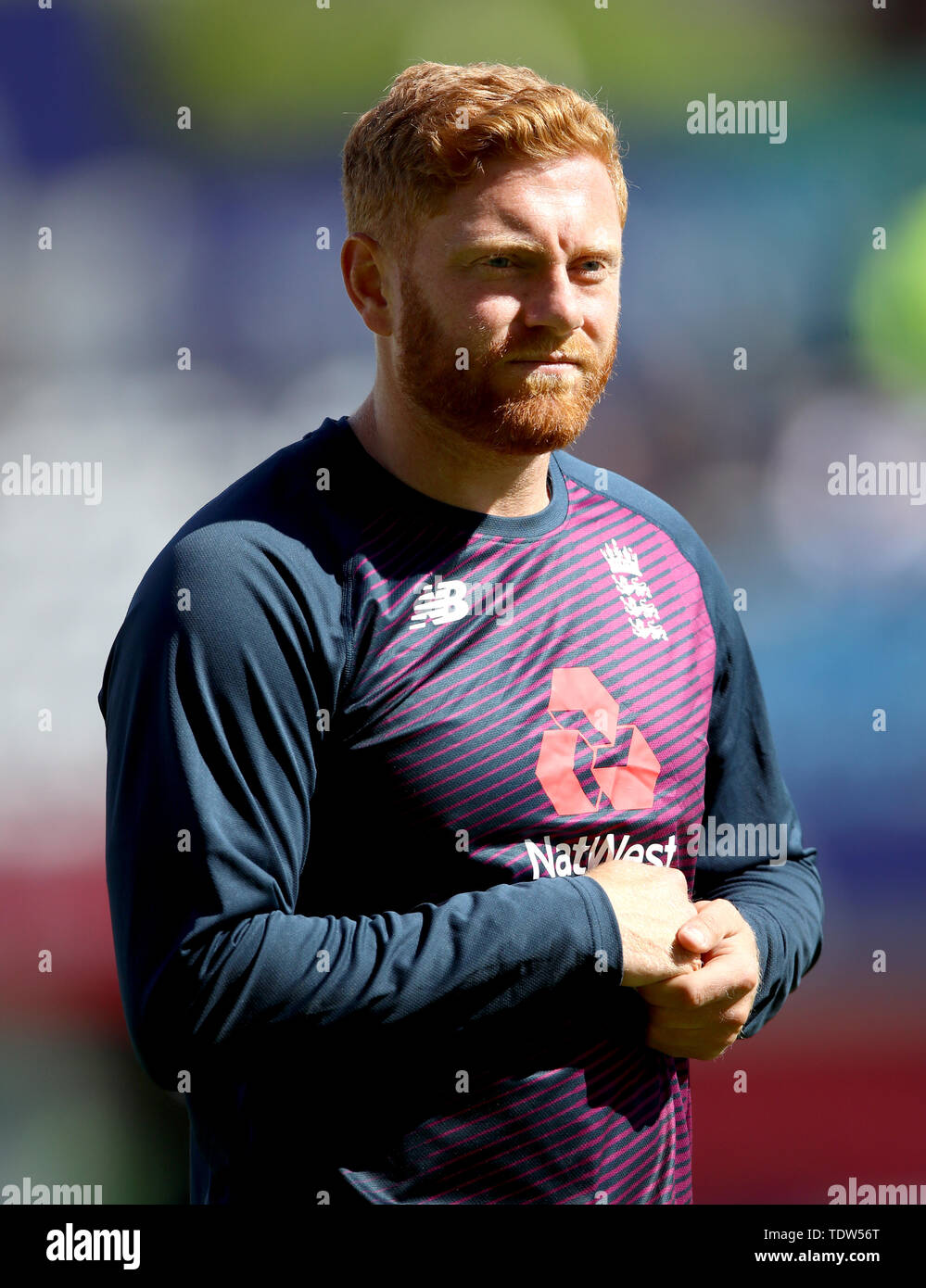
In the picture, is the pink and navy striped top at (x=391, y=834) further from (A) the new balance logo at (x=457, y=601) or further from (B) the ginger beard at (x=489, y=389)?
(B) the ginger beard at (x=489, y=389)

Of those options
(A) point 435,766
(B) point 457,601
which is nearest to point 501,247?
(B) point 457,601

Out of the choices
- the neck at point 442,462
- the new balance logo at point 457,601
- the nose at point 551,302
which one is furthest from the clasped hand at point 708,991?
the nose at point 551,302

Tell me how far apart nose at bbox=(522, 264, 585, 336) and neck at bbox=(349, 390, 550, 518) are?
0.16 meters

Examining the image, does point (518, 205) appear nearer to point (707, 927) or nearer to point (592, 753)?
point (592, 753)

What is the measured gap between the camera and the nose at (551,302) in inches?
54.6

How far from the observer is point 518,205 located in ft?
4.52

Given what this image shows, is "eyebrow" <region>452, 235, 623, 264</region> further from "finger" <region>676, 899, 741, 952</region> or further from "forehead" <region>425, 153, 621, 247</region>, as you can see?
"finger" <region>676, 899, 741, 952</region>

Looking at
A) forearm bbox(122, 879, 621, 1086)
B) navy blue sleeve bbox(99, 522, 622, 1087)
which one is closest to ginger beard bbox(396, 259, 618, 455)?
navy blue sleeve bbox(99, 522, 622, 1087)

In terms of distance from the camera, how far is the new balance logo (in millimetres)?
1389

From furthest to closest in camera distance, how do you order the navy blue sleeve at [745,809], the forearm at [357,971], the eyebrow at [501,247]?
the navy blue sleeve at [745,809]
the eyebrow at [501,247]
the forearm at [357,971]

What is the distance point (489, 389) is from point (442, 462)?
0.37ft

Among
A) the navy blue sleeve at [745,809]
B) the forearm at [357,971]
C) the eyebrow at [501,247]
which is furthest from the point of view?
the navy blue sleeve at [745,809]

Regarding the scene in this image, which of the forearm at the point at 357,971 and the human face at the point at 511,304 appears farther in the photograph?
the human face at the point at 511,304
